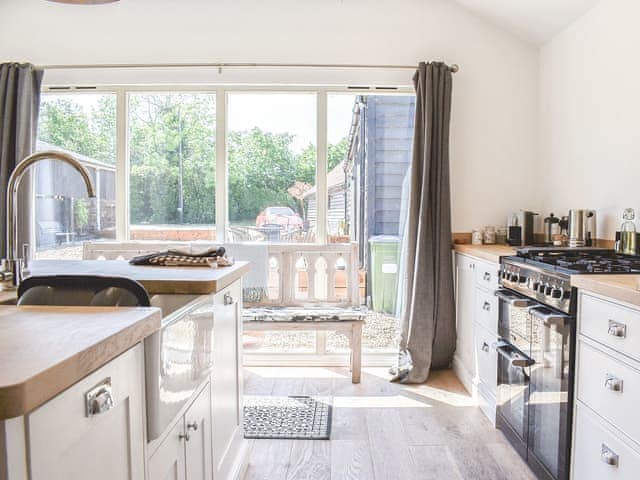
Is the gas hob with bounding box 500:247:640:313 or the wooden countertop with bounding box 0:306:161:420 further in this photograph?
the gas hob with bounding box 500:247:640:313

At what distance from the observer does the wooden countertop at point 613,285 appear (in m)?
1.39

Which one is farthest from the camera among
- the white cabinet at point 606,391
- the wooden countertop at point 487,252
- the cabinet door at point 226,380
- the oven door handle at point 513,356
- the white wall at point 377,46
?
the white wall at point 377,46

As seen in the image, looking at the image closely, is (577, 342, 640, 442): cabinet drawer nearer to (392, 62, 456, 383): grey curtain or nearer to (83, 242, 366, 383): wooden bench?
(392, 62, 456, 383): grey curtain

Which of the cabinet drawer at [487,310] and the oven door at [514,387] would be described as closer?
the oven door at [514,387]

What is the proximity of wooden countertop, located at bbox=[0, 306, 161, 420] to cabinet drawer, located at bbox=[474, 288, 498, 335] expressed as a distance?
1.99 metres

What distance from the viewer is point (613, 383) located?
148cm

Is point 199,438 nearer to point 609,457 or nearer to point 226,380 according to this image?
point 226,380

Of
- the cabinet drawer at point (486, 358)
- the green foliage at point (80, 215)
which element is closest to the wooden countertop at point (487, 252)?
the cabinet drawer at point (486, 358)

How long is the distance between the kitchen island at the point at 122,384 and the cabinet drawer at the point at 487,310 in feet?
4.83

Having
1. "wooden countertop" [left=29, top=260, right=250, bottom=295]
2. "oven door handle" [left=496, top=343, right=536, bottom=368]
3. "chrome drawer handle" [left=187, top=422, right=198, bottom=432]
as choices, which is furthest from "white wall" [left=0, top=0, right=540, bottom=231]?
"chrome drawer handle" [left=187, top=422, right=198, bottom=432]

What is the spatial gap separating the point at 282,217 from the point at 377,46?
4.62ft

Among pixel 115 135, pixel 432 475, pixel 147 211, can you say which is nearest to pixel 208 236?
pixel 147 211

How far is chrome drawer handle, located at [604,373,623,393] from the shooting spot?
1.46 meters

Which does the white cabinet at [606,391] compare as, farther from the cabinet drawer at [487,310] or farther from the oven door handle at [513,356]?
the cabinet drawer at [487,310]
